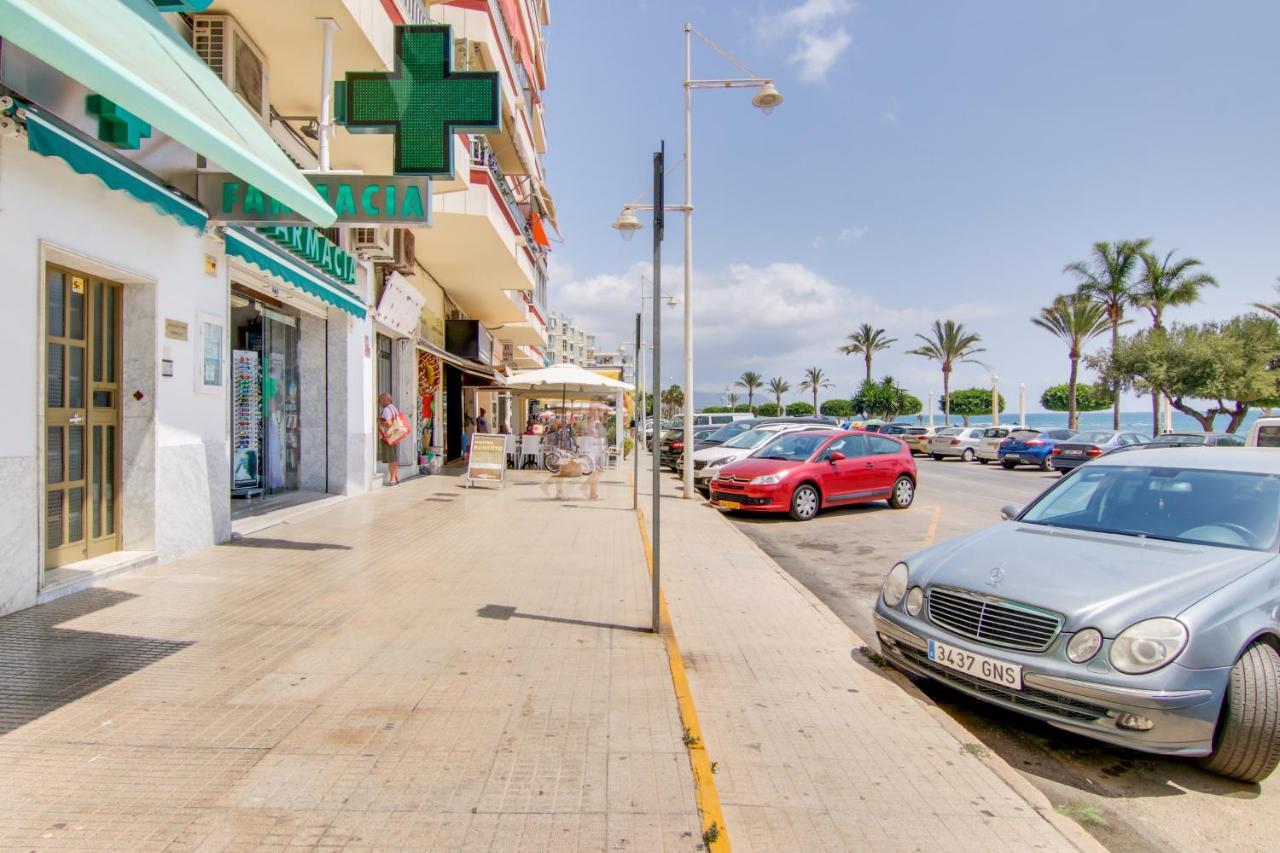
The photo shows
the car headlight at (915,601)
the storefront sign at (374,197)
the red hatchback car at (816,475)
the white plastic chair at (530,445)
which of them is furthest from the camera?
the white plastic chair at (530,445)

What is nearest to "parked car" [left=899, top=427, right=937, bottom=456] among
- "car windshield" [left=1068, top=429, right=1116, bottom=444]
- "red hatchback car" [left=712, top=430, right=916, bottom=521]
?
"car windshield" [left=1068, top=429, right=1116, bottom=444]

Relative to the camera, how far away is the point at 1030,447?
25984 millimetres

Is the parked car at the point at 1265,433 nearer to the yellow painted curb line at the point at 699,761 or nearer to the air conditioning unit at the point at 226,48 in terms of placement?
the yellow painted curb line at the point at 699,761

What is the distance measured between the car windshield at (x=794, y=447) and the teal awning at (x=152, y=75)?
8842 millimetres

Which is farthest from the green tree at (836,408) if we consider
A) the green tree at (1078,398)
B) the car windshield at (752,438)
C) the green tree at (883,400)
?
the car windshield at (752,438)

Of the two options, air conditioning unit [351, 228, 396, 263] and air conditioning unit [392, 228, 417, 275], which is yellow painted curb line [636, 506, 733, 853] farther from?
air conditioning unit [392, 228, 417, 275]

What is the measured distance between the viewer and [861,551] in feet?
30.7

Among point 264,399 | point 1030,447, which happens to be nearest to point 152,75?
point 264,399

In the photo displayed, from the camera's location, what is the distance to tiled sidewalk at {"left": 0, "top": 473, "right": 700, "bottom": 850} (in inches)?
102

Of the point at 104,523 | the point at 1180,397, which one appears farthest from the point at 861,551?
the point at 1180,397

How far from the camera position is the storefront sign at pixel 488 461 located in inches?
567

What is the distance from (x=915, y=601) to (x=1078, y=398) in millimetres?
65411

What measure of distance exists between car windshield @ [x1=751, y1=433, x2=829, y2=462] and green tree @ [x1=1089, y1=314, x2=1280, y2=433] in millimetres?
25358

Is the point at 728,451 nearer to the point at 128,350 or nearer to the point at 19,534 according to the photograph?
the point at 128,350
